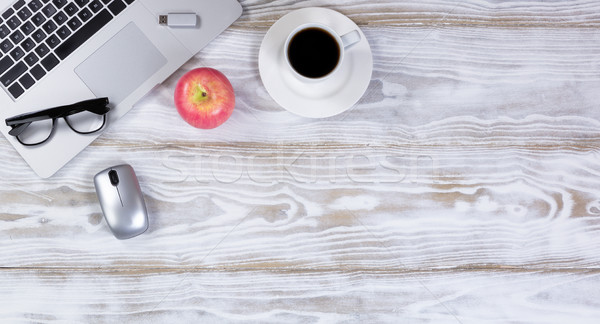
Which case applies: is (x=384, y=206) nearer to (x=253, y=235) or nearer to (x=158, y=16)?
(x=253, y=235)

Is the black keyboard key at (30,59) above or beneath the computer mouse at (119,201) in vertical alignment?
above

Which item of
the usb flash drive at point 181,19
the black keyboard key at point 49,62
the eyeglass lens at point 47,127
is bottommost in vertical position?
the eyeglass lens at point 47,127

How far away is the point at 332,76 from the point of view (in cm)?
67

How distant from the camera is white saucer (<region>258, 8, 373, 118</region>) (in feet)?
2.24

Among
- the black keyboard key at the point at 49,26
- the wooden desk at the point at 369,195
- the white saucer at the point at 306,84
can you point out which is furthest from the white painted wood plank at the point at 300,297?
the black keyboard key at the point at 49,26

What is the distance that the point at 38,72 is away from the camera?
0.66 meters

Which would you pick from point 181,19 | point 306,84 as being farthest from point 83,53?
point 306,84

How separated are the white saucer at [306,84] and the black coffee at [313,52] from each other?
28mm

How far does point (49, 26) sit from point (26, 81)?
89 millimetres

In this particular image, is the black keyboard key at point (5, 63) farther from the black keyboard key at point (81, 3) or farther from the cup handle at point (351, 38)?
the cup handle at point (351, 38)

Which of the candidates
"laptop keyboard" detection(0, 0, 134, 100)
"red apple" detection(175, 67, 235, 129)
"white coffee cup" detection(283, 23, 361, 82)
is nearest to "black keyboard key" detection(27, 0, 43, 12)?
"laptop keyboard" detection(0, 0, 134, 100)

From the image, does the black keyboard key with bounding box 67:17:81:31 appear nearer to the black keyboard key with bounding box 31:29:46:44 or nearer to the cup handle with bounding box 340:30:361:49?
the black keyboard key with bounding box 31:29:46:44

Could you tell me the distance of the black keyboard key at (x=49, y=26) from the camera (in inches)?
25.8

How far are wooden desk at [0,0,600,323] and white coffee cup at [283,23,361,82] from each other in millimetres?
86
